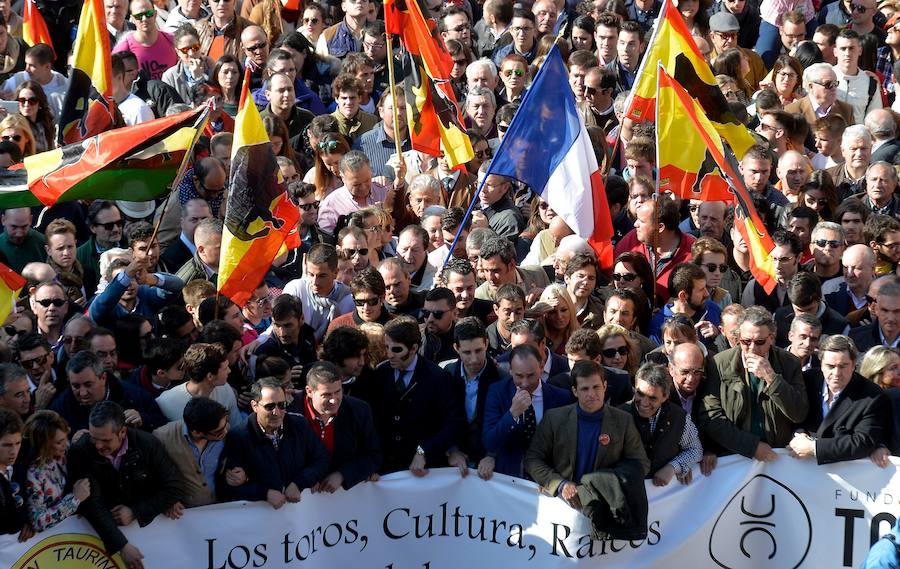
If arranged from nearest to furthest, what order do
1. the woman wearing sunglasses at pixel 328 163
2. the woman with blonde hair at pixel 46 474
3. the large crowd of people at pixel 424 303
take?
the woman with blonde hair at pixel 46 474 → the large crowd of people at pixel 424 303 → the woman wearing sunglasses at pixel 328 163

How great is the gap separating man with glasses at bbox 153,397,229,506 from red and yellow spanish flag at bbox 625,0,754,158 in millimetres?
5194

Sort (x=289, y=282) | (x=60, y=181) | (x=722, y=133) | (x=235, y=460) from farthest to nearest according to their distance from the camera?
(x=722, y=133) → (x=289, y=282) → (x=60, y=181) → (x=235, y=460)

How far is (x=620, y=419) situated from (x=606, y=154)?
484 centimetres

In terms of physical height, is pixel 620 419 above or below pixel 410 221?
above

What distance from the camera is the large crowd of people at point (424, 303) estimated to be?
36.2ft

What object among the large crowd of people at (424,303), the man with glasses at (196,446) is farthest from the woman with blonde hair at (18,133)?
the man with glasses at (196,446)

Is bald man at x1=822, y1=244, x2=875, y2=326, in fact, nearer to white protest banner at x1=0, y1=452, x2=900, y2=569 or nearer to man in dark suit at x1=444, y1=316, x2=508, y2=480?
white protest banner at x1=0, y1=452, x2=900, y2=569

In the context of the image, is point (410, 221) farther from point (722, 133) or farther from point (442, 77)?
point (722, 133)

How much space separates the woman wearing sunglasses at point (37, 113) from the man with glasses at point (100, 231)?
4.85ft

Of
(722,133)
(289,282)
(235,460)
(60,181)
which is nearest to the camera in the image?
(235,460)

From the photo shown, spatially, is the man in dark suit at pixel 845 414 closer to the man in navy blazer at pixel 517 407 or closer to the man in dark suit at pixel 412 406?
the man in navy blazer at pixel 517 407

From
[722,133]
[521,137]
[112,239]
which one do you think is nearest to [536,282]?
[521,137]

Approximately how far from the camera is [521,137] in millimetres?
13195

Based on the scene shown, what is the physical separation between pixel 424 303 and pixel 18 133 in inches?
152
